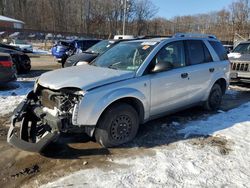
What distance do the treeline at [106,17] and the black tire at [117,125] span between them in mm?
59674

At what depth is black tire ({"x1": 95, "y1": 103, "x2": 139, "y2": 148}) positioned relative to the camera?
484 cm

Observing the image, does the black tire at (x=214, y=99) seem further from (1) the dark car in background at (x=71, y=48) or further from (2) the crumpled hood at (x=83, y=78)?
(1) the dark car in background at (x=71, y=48)

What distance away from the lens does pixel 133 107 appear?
17.3 feet

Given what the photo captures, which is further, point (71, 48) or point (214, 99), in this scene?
point (71, 48)

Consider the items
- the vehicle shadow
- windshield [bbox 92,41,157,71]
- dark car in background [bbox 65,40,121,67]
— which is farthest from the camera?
dark car in background [bbox 65,40,121,67]

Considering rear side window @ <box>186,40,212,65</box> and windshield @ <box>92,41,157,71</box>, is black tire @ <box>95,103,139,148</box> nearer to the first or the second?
windshield @ <box>92,41,157,71</box>

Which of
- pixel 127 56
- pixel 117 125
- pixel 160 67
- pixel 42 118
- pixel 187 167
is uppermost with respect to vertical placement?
pixel 127 56

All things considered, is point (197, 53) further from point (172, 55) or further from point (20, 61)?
point (20, 61)

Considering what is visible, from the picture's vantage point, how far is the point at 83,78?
491 centimetres

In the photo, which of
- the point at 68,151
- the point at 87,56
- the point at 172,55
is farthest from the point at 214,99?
the point at 87,56

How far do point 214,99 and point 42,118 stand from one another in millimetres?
4205

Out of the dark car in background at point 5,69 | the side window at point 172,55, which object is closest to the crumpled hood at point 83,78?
the side window at point 172,55

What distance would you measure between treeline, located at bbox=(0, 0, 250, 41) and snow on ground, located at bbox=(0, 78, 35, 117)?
55.3 metres

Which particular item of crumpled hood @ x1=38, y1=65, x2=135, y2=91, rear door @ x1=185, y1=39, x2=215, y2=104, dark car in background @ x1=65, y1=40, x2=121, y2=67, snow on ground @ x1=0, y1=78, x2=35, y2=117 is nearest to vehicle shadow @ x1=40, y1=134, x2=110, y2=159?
crumpled hood @ x1=38, y1=65, x2=135, y2=91
